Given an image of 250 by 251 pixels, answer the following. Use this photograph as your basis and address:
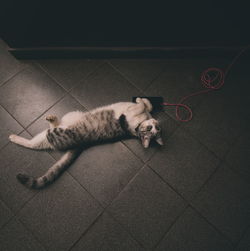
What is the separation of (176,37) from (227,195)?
166 centimetres

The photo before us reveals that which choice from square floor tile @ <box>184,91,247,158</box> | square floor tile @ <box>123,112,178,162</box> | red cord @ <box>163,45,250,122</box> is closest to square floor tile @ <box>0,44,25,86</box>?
square floor tile @ <box>123,112,178,162</box>

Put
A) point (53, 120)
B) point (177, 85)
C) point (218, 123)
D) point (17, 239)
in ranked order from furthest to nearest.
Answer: point (177, 85) → point (218, 123) → point (53, 120) → point (17, 239)

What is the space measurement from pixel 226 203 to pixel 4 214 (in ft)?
6.81

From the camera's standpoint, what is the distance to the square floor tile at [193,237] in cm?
198

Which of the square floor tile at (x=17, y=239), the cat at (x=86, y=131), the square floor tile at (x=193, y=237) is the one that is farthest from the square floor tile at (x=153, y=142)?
the square floor tile at (x=17, y=239)

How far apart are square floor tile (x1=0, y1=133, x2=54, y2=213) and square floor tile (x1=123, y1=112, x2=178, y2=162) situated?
0.82 metres

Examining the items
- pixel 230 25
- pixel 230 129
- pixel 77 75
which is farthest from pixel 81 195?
pixel 230 25

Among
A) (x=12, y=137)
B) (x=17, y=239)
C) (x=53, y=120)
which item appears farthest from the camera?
(x=12, y=137)

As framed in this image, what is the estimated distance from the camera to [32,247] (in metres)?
1.95

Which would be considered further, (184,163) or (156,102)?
(156,102)

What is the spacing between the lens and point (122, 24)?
213cm

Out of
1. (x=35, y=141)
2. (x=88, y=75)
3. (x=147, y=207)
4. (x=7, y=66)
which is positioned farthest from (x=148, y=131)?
(x=7, y=66)

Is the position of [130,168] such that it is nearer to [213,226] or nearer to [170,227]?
[170,227]

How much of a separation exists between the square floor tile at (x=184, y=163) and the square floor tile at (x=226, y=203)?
9 centimetres
